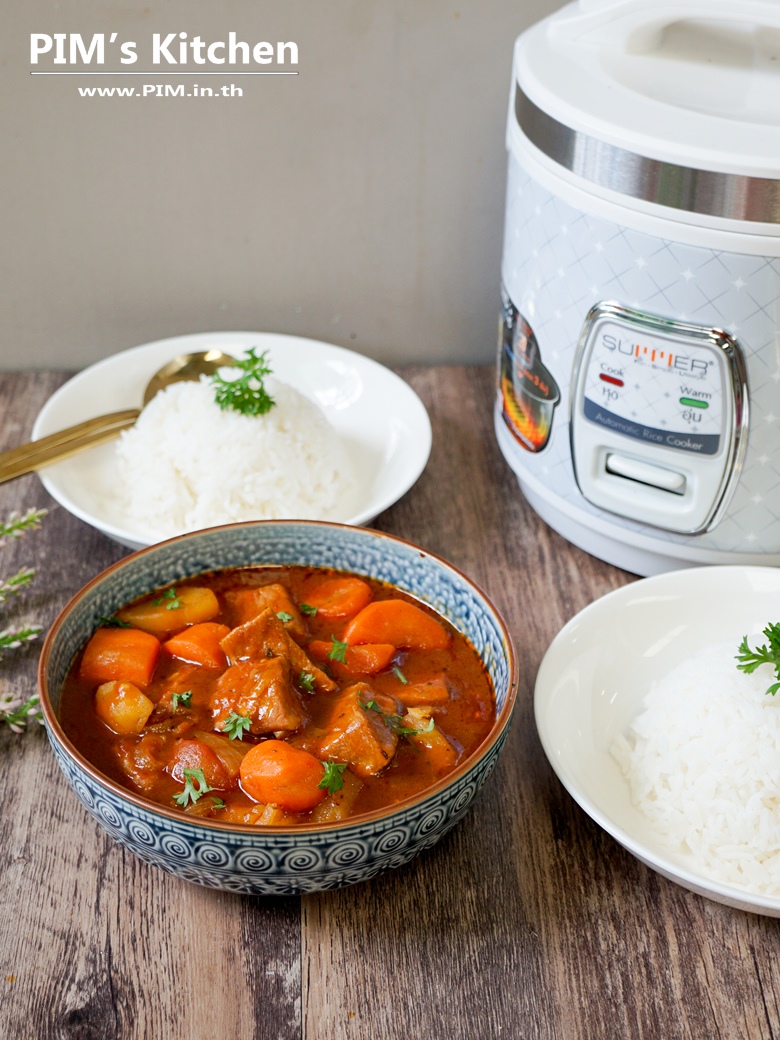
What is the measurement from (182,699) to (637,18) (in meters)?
0.87

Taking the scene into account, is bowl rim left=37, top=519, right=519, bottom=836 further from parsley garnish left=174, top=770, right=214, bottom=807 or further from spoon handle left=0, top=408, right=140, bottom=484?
spoon handle left=0, top=408, right=140, bottom=484

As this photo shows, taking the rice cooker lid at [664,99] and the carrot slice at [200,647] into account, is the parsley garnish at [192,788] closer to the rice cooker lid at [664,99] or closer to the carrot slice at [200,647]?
the carrot slice at [200,647]

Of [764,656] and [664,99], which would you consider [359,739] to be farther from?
[664,99]

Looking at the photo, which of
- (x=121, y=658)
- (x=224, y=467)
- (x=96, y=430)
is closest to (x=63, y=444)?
(x=96, y=430)

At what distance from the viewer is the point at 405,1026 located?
825mm

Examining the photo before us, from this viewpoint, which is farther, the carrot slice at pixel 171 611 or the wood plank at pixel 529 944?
the carrot slice at pixel 171 611

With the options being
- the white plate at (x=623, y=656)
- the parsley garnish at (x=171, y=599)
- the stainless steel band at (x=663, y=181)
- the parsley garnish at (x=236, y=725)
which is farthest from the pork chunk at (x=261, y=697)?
the stainless steel band at (x=663, y=181)

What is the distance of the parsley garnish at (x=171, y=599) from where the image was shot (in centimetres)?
105

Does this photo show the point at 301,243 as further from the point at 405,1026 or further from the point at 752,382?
the point at 405,1026

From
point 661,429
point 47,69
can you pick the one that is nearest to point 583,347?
point 661,429

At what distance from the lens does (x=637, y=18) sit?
1.12 metres

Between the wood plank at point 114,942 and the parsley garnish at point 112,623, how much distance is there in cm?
16

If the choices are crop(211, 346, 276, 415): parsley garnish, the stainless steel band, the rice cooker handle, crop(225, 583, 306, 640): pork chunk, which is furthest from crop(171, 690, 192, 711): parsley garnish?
the rice cooker handle

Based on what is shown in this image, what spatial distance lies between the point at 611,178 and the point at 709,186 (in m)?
0.10
